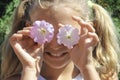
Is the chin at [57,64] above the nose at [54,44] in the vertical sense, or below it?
below

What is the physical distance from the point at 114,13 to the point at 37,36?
303 cm

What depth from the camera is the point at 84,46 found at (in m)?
2.52

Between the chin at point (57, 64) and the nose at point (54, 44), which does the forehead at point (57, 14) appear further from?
the chin at point (57, 64)

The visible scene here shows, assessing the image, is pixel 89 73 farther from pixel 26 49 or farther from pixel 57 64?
pixel 26 49

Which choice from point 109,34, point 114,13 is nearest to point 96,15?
point 109,34

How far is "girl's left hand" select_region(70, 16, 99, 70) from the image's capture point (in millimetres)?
2490

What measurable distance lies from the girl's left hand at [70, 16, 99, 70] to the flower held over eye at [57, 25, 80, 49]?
0.16 ft

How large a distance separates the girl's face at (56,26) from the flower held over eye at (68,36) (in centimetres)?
6

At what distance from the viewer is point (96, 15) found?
293 cm

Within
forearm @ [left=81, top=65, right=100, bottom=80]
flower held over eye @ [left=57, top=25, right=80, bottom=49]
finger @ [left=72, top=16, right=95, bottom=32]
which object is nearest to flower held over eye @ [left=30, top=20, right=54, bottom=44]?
flower held over eye @ [left=57, top=25, right=80, bottom=49]

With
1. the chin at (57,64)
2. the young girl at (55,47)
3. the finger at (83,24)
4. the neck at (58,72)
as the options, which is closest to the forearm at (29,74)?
the young girl at (55,47)

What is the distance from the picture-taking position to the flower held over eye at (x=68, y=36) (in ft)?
7.94

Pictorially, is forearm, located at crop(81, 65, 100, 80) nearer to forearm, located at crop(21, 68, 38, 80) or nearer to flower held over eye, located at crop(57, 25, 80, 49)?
flower held over eye, located at crop(57, 25, 80, 49)

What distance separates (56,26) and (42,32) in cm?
10
